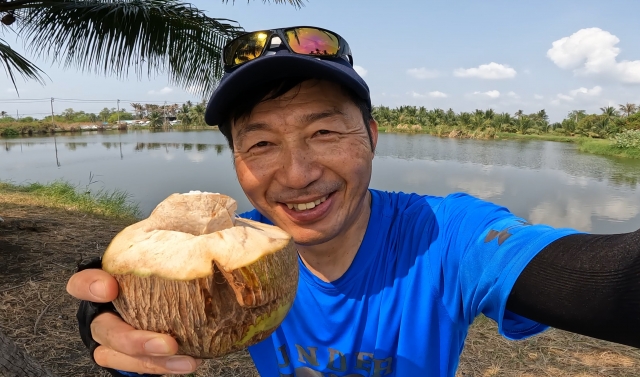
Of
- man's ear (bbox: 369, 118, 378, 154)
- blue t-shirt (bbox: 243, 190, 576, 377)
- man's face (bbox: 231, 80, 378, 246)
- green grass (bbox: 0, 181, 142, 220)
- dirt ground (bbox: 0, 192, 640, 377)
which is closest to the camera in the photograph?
blue t-shirt (bbox: 243, 190, 576, 377)

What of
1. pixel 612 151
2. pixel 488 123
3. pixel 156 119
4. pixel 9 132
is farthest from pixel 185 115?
pixel 612 151

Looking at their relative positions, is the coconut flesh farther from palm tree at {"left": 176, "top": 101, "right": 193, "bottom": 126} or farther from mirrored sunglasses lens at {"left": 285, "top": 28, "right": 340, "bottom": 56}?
palm tree at {"left": 176, "top": 101, "right": 193, "bottom": 126}

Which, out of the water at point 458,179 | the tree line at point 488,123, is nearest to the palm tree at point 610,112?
the tree line at point 488,123

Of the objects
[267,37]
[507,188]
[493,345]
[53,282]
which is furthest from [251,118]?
[507,188]

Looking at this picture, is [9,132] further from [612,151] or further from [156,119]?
[612,151]

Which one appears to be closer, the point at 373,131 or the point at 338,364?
the point at 338,364

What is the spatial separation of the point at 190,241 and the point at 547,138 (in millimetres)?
46209

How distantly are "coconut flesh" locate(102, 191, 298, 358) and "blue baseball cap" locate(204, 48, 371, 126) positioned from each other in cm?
50

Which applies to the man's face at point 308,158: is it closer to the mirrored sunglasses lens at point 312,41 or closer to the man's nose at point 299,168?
the man's nose at point 299,168

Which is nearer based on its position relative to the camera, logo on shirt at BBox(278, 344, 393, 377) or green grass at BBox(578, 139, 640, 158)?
logo on shirt at BBox(278, 344, 393, 377)

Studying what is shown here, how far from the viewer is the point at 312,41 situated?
1288mm

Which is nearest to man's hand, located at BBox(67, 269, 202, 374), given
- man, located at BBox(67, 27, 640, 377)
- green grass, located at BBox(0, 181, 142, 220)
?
man, located at BBox(67, 27, 640, 377)

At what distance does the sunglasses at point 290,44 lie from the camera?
1268mm

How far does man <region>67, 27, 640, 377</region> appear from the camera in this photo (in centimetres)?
108
